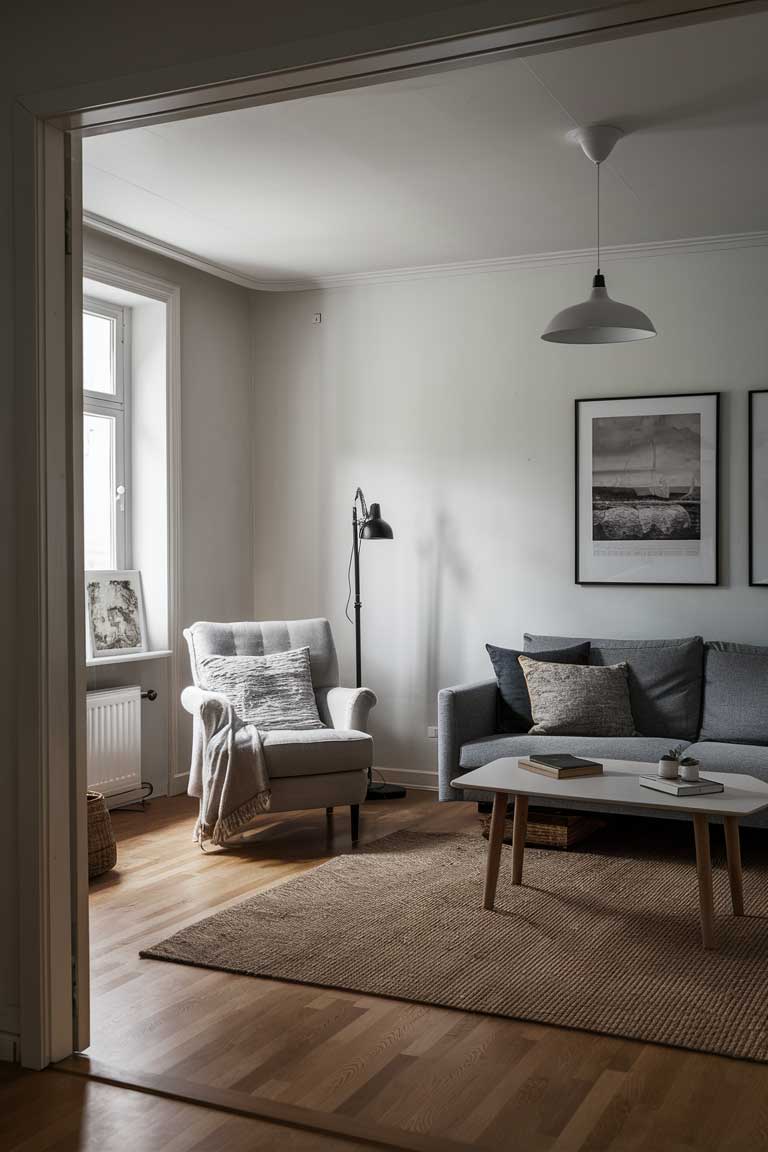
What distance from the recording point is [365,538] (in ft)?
19.0

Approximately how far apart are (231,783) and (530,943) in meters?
1.56

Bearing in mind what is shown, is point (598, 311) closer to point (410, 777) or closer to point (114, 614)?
point (114, 614)

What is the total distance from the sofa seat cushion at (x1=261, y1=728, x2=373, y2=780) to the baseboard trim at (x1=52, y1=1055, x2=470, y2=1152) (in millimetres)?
1999

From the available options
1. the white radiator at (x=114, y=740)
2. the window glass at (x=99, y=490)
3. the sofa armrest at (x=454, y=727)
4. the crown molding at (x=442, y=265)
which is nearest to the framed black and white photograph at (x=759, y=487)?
the crown molding at (x=442, y=265)

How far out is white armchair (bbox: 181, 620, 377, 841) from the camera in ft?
15.4

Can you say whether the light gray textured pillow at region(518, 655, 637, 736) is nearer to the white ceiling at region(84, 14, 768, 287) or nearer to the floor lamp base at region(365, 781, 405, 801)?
the floor lamp base at region(365, 781, 405, 801)

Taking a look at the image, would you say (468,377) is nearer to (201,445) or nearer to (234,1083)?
(201,445)

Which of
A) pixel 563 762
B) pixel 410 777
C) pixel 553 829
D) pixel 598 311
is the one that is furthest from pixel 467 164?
pixel 410 777

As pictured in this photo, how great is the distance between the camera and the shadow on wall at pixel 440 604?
604 centimetres

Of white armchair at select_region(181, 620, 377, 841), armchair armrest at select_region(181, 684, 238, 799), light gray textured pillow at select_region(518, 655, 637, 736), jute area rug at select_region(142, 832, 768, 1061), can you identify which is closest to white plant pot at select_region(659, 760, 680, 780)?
jute area rug at select_region(142, 832, 768, 1061)

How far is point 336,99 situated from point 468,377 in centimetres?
238

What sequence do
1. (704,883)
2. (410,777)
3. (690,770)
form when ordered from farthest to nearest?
(410,777) → (690,770) → (704,883)

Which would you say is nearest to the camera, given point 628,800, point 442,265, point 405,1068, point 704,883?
point 405,1068

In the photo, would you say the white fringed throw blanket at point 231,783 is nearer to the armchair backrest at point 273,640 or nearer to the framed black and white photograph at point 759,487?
the armchair backrest at point 273,640
